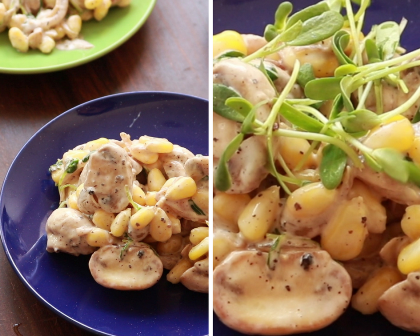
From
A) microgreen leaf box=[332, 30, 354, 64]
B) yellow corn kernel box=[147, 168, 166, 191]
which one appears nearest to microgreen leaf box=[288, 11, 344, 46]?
microgreen leaf box=[332, 30, 354, 64]

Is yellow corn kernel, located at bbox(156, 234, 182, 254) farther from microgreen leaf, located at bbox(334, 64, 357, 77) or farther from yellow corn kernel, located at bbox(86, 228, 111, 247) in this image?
microgreen leaf, located at bbox(334, 64, 357, 77)

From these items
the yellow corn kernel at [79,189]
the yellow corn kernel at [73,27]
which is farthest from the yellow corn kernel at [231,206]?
the yellow corn kernel at [73,27]

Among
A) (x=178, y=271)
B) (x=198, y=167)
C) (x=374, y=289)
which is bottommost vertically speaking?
(x=178, y=271)

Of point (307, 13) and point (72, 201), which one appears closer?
point (307, 13)

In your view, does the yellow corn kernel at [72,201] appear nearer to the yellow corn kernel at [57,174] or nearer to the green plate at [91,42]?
the yellow corn kernel at [57,174]

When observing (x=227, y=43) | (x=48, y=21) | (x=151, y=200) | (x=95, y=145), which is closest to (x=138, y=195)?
(x=151, y=200)

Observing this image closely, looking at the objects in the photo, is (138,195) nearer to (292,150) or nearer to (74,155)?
(74,155)
